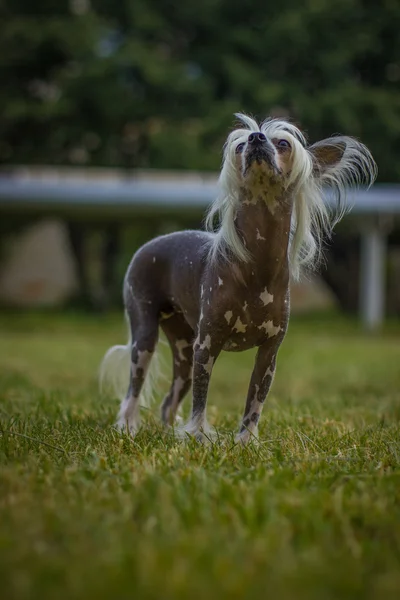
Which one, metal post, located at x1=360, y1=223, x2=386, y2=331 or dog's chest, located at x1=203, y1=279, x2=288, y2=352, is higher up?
dog's chest, located at x1=203, y1=279, x2=288, y2=352

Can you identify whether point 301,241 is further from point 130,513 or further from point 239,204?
point 130,513

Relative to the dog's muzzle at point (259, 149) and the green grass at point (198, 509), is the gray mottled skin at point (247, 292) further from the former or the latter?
the green grass at point (198, 509)

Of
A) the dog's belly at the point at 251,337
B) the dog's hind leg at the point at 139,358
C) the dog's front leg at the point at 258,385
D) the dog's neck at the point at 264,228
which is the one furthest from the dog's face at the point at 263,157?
the dog's hind leg at the point at 139,358

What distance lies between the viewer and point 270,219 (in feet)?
12.2

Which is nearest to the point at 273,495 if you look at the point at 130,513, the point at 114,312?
the point at 130,513

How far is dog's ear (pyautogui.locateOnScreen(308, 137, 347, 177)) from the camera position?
390 cm

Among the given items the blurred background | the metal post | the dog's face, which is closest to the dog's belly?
the dog's face

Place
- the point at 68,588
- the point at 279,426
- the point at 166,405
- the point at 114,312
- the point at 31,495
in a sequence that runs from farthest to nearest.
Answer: the point at 114,312
the point at 166,405
the point at 279,426
the point at 31,495
the point at 68,588

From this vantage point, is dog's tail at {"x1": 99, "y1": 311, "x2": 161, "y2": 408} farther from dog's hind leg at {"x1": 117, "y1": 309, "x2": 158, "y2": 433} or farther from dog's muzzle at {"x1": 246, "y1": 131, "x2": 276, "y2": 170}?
dog's muzzle at {"x1": 246, "y1": 131, "x2": 276, "y2": 170}

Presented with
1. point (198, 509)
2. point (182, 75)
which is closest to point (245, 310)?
point (198, 509)

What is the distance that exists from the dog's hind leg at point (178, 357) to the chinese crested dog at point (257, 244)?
41 cm

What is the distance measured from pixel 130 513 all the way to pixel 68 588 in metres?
0.56

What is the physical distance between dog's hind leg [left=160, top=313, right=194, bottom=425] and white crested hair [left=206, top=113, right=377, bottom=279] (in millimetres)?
709

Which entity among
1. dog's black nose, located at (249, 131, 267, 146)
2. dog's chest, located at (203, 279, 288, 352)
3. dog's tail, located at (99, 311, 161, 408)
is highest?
dog's black nose, located at (249, 131, 267, 146)
